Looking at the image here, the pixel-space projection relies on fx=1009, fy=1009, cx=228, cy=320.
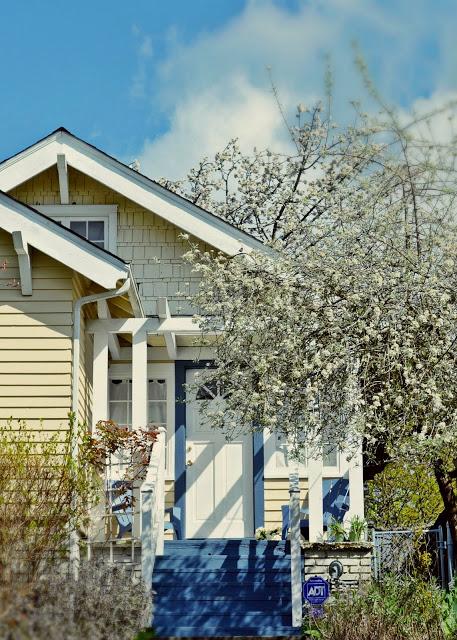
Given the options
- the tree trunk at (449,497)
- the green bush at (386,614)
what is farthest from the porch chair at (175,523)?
the tree trunk at (449,497)

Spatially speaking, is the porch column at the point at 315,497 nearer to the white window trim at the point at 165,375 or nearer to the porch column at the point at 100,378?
the white window trim at the point at 165,375

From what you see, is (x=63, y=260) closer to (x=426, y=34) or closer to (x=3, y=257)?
(x=3, y=257)

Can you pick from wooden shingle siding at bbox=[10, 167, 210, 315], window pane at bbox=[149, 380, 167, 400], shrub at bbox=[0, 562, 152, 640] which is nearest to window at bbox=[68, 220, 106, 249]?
wooden shingle siding at bbox=[10, 167, 210, 315]

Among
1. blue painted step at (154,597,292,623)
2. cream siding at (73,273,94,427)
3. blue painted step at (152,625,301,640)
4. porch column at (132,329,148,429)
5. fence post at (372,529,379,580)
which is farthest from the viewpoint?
porch column at (132,329,148,429)

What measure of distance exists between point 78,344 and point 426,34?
5434 mm

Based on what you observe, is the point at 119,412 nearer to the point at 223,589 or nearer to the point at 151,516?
the point at 151,516

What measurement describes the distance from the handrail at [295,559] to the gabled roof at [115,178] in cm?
376

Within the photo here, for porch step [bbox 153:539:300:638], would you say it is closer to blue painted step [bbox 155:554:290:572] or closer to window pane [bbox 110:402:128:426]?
blue painted step [bbox 155:554:290:572]

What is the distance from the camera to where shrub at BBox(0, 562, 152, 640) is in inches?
203

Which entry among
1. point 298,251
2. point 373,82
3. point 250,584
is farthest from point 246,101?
point 250,584

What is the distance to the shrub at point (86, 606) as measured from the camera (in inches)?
203

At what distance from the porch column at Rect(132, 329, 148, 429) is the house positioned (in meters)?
0.02

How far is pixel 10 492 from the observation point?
33.0ft

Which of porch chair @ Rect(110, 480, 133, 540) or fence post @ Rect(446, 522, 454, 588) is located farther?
porch chair @ Rect(110, 480, 133, 540)
